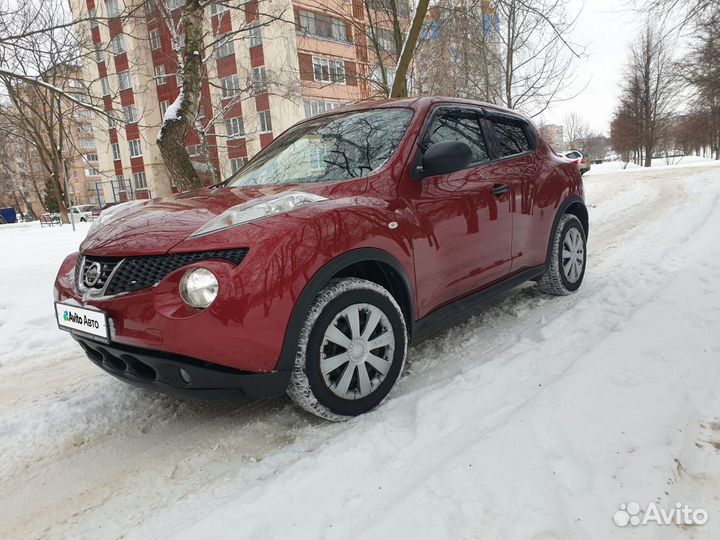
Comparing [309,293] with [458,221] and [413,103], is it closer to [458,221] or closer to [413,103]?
[458,221]

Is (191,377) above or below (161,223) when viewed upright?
below

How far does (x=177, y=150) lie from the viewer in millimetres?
8344

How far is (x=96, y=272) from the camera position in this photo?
7.89 ft

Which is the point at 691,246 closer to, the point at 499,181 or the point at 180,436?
the point at 499,181

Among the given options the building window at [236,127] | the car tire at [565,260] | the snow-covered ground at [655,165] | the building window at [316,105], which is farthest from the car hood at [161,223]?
the building window at [236,127]

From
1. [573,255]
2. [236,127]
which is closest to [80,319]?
[573,255]

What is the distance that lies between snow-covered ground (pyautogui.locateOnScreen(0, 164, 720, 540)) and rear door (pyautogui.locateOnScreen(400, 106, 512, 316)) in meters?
0.52

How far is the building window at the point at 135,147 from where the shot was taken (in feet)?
131

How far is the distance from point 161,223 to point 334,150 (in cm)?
121

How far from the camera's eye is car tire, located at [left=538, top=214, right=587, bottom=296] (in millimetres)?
4242

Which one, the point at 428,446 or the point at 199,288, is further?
the point at 428,446

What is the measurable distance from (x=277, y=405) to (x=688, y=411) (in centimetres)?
211

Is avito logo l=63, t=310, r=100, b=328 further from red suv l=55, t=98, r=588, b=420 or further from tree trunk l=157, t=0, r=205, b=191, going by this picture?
tree trunk l=157, t=0, r=205, b=191

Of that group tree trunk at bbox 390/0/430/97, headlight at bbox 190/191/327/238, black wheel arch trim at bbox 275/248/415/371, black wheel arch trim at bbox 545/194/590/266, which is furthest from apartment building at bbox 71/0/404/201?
black wheel arch trim at bbox 275/248/415/371
